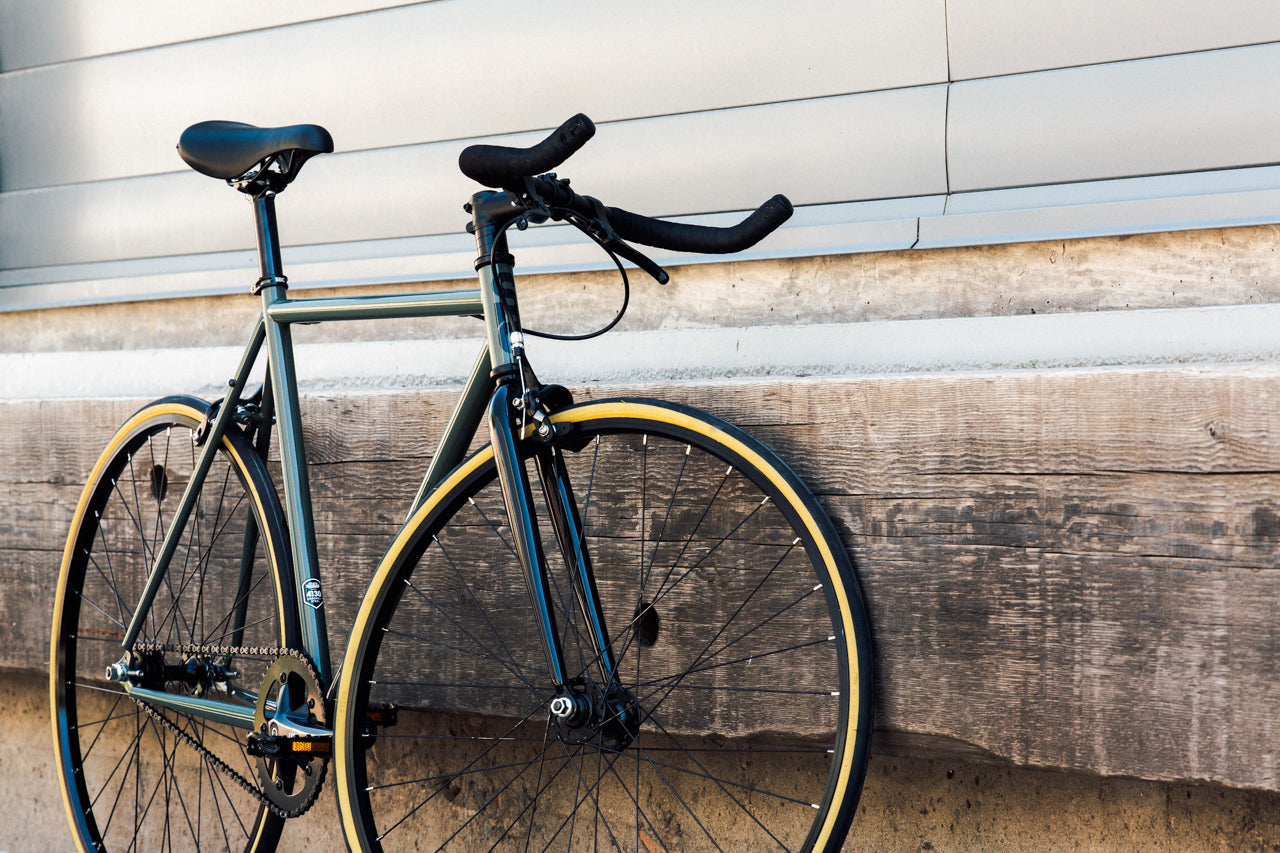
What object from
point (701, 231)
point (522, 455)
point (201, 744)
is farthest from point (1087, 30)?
point (201, 744)

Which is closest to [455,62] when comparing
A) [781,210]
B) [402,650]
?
[781,210]

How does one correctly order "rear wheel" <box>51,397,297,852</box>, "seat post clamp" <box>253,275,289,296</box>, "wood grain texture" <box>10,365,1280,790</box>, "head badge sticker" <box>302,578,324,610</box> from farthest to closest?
"rear wheel" <box>51,397,297,852</box>
"seat post clamp" <box>253,275,289,296</box>
"head badge sticker" <box>302,578,324,610</box>
"wood grain texture" <box>10,365,1280,790</box>

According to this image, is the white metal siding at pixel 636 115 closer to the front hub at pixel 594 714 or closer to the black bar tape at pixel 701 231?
the black bar tape at pixel 701 231

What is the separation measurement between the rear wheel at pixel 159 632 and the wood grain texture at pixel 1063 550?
3.71 feet

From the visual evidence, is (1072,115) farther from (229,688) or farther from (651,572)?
(229,688)

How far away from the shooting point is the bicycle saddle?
1.73m

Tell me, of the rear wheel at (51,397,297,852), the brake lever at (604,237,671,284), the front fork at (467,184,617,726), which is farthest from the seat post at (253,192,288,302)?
the brake lever at (604,237,671,284)

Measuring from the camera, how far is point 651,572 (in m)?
1.78

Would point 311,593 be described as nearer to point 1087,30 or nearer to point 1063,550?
point 1063,550

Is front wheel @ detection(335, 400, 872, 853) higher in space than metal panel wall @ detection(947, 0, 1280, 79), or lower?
lower

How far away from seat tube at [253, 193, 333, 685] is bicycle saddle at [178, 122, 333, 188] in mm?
83

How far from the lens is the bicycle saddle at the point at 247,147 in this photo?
1.73 meters

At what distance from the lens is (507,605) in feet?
6.26

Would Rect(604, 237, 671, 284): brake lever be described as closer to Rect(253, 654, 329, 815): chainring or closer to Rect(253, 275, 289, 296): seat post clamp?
Rect(253, 275, 289, 296): seat post clamp
